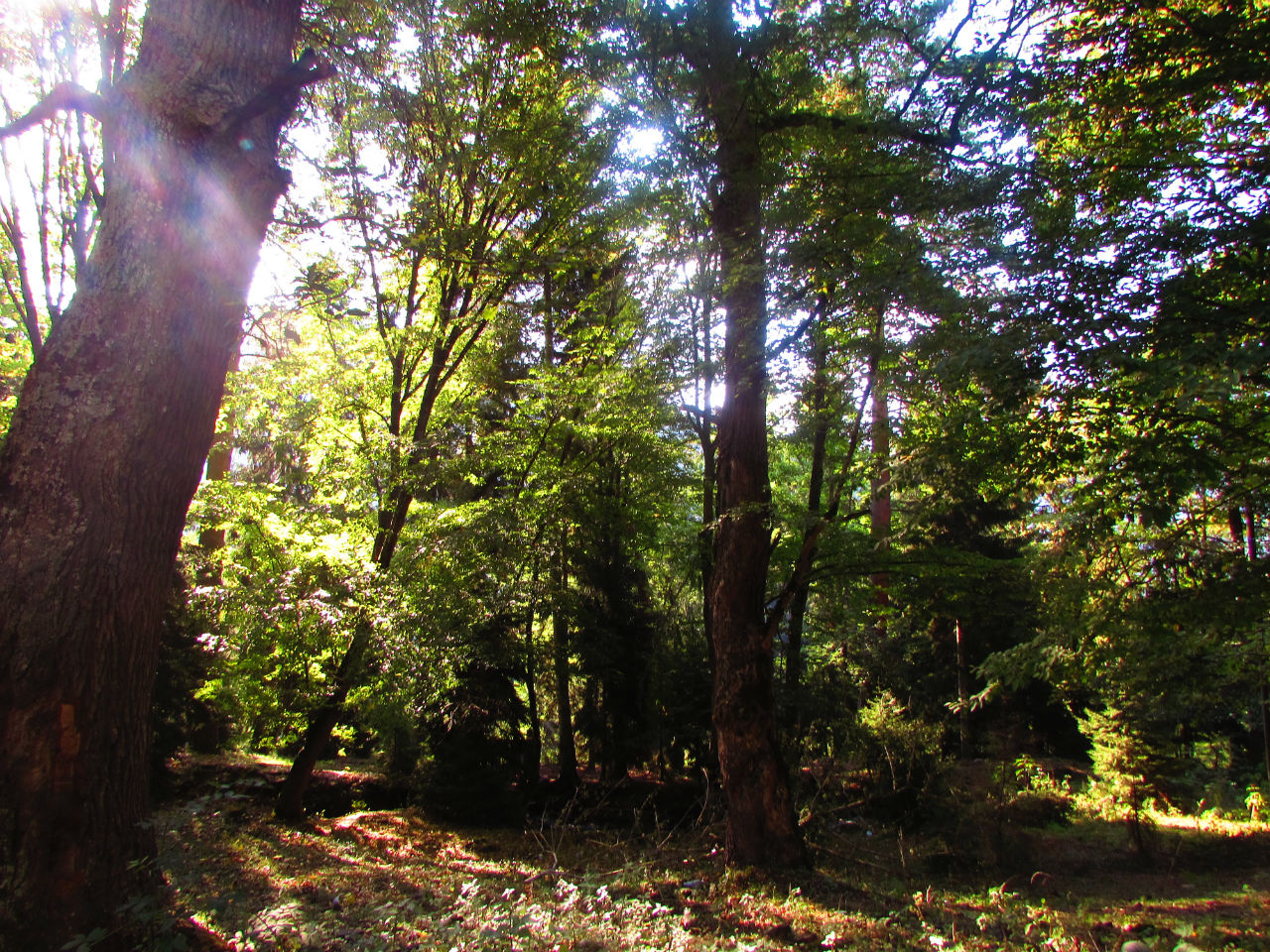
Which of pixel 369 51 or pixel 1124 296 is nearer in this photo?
pixel 1124 296

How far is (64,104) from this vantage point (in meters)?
3.43

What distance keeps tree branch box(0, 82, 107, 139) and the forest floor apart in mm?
3521

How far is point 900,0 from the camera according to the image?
695cm

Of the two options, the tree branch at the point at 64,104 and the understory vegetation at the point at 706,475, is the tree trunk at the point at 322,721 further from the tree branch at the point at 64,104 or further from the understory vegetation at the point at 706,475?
the tree branch at the point at 64,104

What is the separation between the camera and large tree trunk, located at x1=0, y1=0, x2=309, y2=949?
279 centimetres

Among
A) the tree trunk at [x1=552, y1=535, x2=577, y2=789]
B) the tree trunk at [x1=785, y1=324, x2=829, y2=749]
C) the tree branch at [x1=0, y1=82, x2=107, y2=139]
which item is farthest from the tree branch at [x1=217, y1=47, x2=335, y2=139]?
the tree trunk at [x1=552, y1=535, x2=577, y2=789]

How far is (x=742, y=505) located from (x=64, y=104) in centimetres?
557

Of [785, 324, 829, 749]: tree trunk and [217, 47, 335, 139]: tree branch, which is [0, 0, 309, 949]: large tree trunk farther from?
[785, 324, 829, 749]: tree trunk

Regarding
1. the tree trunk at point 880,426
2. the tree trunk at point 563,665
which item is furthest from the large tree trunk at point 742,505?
the tree trunk at point 563,665

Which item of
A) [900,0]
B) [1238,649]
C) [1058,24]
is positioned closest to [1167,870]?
[1238,649]

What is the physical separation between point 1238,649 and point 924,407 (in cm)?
294

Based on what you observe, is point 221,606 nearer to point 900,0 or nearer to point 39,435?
point 39,435

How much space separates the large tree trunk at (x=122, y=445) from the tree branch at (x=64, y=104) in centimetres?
6

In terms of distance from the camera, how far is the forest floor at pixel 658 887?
150 inches
